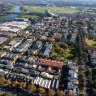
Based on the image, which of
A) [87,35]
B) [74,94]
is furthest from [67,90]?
[87,35]

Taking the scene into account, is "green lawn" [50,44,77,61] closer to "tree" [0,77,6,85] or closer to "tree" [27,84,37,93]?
"tree" [27,84,37,93]

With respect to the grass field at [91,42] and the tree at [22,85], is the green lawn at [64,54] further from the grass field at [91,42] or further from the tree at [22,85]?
the tree at [22,85]

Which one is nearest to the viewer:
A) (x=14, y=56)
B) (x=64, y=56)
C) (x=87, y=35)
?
(x=14, y=56)

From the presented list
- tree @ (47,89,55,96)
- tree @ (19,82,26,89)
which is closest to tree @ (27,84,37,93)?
tree @ (19,82,26,89)

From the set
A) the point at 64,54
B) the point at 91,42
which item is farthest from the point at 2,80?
the point at 91,42

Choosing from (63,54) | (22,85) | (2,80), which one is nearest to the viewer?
(22,85)

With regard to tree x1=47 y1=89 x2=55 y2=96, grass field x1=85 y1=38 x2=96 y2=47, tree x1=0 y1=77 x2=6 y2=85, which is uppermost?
grass field x1=85 y1=38 x2=96 y2=47

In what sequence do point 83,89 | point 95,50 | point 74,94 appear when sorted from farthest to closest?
point 95,50 → point 83,89 → point 74,94

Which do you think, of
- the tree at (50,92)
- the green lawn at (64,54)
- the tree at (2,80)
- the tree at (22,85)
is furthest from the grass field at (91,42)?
the tree at (2,80)

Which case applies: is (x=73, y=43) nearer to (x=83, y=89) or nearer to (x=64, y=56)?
(x=64, y=56)

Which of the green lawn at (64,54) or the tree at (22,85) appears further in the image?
the green lawn at (64,54)

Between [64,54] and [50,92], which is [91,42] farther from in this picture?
[50,92]
